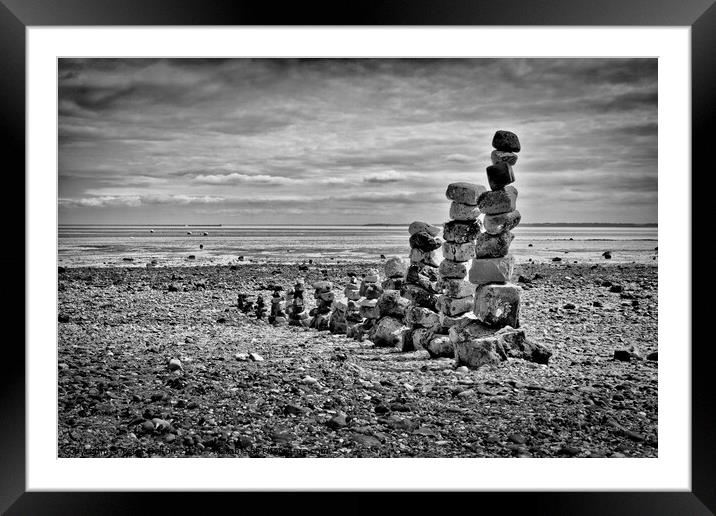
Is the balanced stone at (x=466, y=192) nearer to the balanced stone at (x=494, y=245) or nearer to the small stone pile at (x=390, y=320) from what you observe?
the balanced stone at (x=494, y=245)

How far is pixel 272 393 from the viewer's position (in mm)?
7547

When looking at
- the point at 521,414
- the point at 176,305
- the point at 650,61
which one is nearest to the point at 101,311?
the point at 176,305

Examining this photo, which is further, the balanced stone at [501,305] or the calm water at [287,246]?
the calm water at [287,246]

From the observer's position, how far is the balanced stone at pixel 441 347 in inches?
354

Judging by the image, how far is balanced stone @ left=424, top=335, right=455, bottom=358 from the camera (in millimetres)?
8984

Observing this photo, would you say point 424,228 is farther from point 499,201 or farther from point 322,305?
point 322,305

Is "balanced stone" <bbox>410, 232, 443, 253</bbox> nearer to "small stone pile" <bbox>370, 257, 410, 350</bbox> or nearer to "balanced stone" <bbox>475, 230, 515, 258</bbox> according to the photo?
"small stone pile" <bbox>370, 257, 410, 350</bbox>

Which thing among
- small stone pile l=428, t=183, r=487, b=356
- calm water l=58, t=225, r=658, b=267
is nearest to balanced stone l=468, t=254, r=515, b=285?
small stone pile l=428, t=183, r=487, b=356

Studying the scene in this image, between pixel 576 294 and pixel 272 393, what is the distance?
964 cm

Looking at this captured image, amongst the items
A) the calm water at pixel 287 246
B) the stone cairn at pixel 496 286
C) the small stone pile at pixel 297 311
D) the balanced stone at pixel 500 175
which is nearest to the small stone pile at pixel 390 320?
the stone cairn at pixel 496 286

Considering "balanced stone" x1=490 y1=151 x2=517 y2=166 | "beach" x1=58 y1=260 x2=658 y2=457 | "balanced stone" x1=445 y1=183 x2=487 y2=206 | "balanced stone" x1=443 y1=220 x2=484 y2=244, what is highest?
"balanced stone" x1=490 y1=151 x2=517 y2=166
